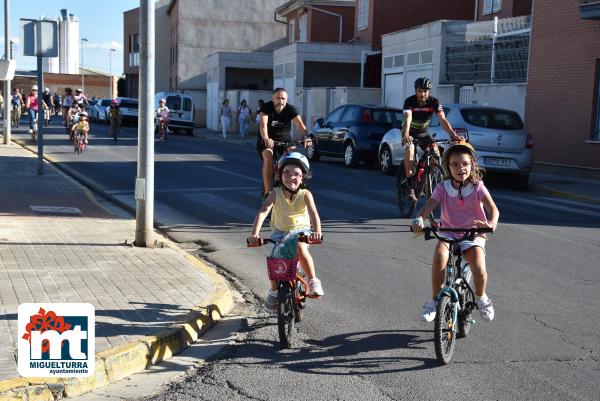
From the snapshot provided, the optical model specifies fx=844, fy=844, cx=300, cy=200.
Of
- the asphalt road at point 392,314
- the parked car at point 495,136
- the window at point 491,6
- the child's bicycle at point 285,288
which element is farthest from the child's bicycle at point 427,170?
the window at point 491,6

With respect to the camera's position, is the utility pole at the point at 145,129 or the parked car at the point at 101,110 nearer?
the utility pole at the point at 145,129

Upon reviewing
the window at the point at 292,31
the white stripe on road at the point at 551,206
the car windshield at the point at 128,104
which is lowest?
the white stripe on road at the point at 551,206

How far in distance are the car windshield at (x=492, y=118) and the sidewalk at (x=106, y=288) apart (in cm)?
883

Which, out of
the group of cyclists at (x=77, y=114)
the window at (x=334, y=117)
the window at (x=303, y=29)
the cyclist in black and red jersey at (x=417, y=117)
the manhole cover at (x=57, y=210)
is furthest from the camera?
the window at (x=303, y=29)

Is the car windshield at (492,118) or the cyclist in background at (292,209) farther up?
the car windshield at (492,118)

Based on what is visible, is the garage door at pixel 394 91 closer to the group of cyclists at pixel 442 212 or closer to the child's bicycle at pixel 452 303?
the group of cyclists at pixel 442 212

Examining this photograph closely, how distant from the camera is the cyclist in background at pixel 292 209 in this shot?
6.25m

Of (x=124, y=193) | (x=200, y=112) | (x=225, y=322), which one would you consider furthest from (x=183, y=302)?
(x=200, y=112)

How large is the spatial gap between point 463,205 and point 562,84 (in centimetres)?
1708

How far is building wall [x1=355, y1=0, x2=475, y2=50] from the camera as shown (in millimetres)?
39938

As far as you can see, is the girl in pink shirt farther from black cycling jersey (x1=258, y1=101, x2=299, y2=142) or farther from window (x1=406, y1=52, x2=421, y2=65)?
window (x1=406, y1=52, x2=421, y2=65)

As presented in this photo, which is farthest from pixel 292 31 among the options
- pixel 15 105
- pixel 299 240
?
pixel 299 240

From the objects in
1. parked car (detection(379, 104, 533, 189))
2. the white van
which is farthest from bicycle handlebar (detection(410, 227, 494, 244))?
the white van

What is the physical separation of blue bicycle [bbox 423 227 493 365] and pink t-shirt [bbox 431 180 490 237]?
0.50ft
